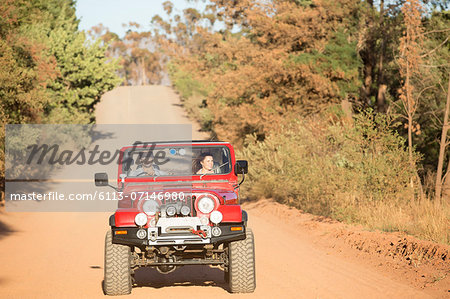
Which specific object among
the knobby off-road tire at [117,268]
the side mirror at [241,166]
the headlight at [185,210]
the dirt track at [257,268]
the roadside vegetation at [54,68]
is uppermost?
the roadside vegetation at [54,68]

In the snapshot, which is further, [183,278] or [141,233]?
[183,278]

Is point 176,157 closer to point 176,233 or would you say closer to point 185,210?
point 185,210

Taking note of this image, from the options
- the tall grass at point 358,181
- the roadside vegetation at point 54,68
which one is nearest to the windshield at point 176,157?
the tall grass at point 358,181

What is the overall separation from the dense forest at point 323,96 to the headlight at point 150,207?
5808mm

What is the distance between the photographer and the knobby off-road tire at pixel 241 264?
8.55 meters

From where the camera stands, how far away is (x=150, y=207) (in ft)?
27.1

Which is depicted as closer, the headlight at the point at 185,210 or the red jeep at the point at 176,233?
the red jeep at the point at 176,233

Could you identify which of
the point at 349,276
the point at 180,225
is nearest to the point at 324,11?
the point at 349,276

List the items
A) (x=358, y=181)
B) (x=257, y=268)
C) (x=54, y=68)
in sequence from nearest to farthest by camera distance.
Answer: (x=257, y=268)
(x=358, y=181)
(x=54, y=68)

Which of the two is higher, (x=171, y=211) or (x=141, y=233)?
(x=171, y=211)

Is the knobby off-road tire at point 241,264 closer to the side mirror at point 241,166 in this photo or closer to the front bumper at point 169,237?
the front bumper at point 169,237

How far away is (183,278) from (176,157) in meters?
1.93

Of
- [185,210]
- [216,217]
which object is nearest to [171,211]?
[185,210]
